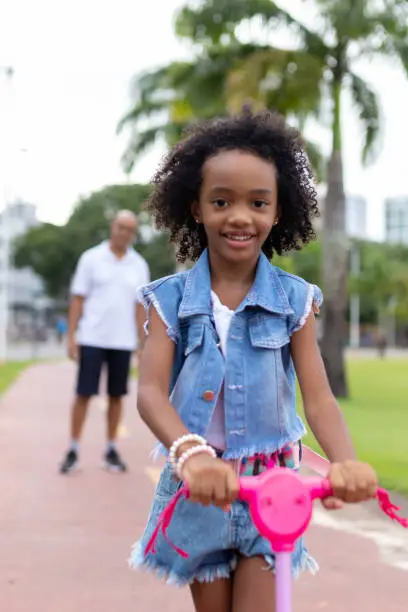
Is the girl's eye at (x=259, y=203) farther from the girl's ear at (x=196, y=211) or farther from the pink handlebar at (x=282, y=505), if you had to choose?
the pink handlebar at (x=282, y=505)

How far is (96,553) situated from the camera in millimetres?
4629

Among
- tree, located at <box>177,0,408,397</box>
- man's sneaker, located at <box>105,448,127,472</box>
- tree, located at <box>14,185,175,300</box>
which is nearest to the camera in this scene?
man's sneaker, located at <box>105,448,127,472</box>

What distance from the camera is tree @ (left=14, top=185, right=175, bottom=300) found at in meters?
51.4

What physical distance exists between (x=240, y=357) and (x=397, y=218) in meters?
128

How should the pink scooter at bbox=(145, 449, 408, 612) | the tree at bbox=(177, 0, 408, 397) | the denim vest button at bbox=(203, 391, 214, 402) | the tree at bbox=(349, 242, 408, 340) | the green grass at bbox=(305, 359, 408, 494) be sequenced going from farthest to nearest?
the tree at bbox=(349, 242, 408, 340), the tree at bbox=(177, 0, 408, 397), the green grass at bbox=(305, 359, 408, 494), the denim vest button at bbox=(203, 391, 214, 402), the pink scooter at bbox=(145, 449, 408, 612)

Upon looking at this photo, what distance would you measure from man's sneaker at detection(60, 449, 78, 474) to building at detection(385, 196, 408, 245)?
122029 mm

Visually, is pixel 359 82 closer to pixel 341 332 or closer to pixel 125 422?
pixel 341 332

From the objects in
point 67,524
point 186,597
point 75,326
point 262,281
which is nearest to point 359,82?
point 75,326

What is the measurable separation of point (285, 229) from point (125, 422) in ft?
27.6

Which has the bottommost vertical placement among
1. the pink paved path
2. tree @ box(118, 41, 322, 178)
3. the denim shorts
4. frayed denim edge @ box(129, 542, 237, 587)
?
the pink paved path

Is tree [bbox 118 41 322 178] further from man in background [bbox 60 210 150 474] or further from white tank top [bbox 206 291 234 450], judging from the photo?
white tank top [bbox 206 291 234 450]

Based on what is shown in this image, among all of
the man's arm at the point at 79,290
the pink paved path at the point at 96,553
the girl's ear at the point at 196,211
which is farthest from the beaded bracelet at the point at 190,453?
the man's arm at the point at 79,290

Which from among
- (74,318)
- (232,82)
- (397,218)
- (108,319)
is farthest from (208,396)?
(397,218)

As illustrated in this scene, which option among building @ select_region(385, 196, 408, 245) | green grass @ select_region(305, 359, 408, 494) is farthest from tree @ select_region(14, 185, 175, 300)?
building @ select_region(385, 196, 408, 245)
